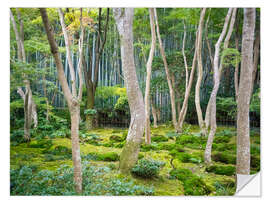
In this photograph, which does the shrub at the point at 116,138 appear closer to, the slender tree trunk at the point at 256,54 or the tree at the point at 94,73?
the tree at the point at 94,73

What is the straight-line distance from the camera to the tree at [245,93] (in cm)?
315

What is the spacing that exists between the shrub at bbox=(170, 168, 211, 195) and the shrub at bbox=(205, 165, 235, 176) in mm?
296

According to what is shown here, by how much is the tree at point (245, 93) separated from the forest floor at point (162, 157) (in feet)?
0.58

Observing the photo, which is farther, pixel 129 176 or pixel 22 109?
pixel 22 109

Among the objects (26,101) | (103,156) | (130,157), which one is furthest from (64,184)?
(26,101)

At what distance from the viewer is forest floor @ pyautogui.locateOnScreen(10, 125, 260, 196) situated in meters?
3.25

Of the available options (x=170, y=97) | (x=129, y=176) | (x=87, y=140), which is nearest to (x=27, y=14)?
(x=87, y=140)

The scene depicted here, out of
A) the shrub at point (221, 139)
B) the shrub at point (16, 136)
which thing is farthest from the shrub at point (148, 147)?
the shrub at point (16, 136)

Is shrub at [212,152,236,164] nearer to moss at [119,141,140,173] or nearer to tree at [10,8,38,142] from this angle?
moss at [119,141,140,173]

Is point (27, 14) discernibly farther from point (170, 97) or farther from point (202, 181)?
point (202, 181)

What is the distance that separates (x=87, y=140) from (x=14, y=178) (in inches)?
47.2

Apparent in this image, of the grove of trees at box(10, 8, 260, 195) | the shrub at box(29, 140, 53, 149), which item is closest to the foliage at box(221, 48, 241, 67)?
the grove of trees at box(10, 8, 260, 195)

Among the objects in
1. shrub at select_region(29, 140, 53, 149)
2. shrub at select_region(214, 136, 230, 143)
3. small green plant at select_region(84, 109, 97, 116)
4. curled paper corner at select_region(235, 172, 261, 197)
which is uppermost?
small green plant at select_region(84, 109, 97, 116)

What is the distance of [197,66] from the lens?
4238 mm
